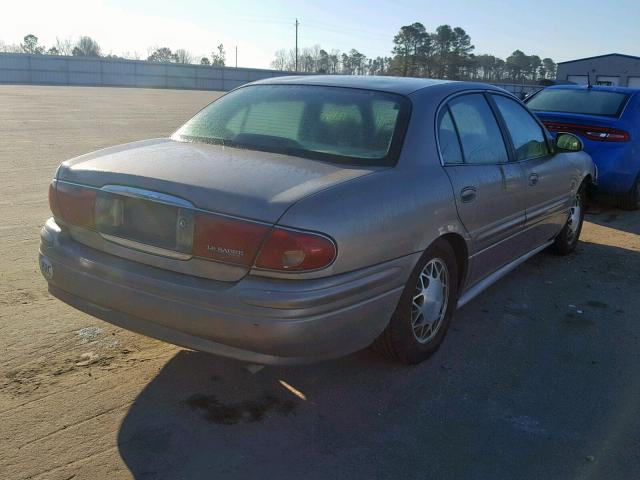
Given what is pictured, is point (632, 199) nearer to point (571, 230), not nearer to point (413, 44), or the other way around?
point (571, 230)

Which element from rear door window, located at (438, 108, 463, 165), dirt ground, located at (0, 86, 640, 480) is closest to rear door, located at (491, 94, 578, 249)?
dirt ground, located at (0, 86, 640, 480)

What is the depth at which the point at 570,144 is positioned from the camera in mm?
5508

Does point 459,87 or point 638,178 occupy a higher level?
point 459,87

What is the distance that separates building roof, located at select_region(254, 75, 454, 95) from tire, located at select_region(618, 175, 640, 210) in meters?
5.42

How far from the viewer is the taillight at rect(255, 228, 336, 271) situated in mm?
2727

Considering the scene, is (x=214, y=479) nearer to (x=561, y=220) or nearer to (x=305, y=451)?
(x=305, y=451)

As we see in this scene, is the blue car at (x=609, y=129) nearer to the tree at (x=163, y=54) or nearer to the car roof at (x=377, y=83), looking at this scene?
the car roof at (x=377, y=83)

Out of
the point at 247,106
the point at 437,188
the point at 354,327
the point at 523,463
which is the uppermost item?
the point at 247,106

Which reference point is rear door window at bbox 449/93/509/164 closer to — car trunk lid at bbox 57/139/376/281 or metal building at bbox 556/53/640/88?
car trunk lid at bbox 57/139/376/281

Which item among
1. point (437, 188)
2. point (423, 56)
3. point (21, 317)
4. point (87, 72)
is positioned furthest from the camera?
point (423, 56)

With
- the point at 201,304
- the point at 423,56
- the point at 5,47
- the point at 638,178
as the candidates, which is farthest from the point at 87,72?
the point at 201,304

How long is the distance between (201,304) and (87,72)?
55345mm

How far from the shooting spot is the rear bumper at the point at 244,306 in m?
2.74

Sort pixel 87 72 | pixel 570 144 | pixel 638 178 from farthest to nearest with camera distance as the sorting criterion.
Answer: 1. pixel 87 72
2. pixel 638 178
3. pixel 570 144
